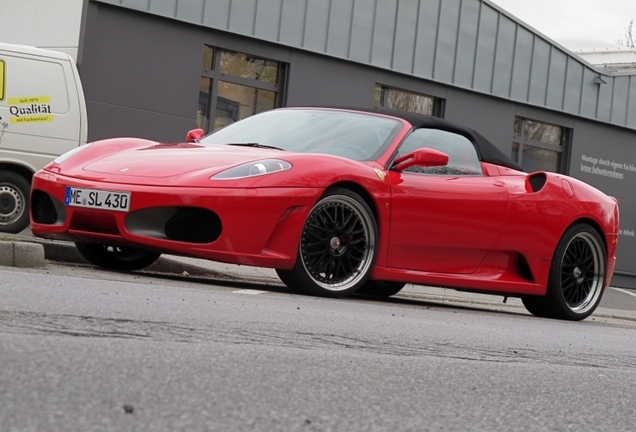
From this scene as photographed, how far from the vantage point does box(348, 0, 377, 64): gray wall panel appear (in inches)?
713

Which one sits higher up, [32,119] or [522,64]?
[522,64]

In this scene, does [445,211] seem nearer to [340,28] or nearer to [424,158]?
[424,158]

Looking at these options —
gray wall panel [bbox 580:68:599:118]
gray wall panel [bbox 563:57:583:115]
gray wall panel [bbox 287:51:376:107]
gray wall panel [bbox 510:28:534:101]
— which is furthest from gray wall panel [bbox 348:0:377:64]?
gray wall panel [bbox 580:68:599:118]

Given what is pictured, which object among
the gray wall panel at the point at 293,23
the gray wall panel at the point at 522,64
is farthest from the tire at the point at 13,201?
the gray wall panel at the point at 522,64

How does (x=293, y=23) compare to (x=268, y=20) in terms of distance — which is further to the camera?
(x=293, y=23)

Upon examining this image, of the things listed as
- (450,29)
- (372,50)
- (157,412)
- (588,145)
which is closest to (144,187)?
(157,412)

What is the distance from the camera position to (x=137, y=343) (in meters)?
3.41

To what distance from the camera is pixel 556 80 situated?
861 inches

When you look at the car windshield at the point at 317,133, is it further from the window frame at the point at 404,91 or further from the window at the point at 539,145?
the window at the point at 539,145

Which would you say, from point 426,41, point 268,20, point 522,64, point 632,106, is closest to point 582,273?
point 268,20

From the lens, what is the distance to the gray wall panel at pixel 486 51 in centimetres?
2031

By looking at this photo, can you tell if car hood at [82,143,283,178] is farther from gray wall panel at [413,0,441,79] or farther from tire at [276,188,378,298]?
gray wall panel at [413,0,441,79]

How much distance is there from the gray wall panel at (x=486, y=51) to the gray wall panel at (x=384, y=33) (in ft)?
7.32

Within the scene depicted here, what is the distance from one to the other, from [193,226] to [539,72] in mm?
15785
